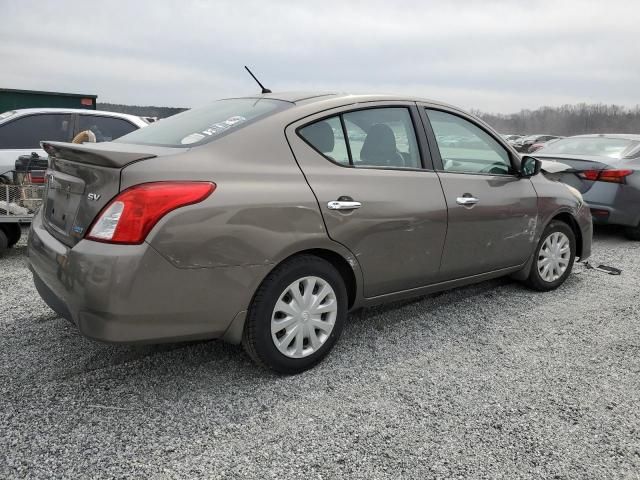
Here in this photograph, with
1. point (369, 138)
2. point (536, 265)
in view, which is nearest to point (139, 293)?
point (369, 138)

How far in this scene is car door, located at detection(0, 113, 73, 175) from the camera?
6.46 metres

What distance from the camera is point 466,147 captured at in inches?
151

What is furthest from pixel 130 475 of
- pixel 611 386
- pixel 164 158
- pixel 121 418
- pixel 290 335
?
pixel 611 386

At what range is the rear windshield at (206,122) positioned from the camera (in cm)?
284

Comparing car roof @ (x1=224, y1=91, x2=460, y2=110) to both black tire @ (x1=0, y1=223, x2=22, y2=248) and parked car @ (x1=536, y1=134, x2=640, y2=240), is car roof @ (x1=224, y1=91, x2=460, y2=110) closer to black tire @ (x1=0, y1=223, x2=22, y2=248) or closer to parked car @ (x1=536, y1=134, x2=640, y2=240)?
black tire @ (x1=0, y1=223, x2=22, y2=248)

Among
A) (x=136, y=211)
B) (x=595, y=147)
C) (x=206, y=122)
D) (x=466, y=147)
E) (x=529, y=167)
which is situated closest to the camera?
(x=136, y=211)

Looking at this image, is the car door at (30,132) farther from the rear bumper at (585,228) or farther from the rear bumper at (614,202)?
the rear bumper at (614,202)

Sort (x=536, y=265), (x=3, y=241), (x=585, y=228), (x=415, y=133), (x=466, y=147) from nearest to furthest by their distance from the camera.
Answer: (x=415, y=133)
(x=466, y=147)
(x=536, y=265)
(x=585, y=228)
(x=3, y=241)

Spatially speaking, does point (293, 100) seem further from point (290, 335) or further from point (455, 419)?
point (455, 419)

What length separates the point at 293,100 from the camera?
3.16m

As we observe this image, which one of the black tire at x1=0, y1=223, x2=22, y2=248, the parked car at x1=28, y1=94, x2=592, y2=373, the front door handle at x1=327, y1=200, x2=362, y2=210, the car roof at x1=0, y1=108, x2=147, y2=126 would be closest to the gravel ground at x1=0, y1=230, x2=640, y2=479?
the parked car at x1=28, y1=94, x2=592, y2=373

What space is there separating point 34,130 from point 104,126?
82 centimetres

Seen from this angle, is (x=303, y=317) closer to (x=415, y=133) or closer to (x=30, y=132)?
(x=415, y=133)

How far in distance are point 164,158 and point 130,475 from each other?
4.45ft
